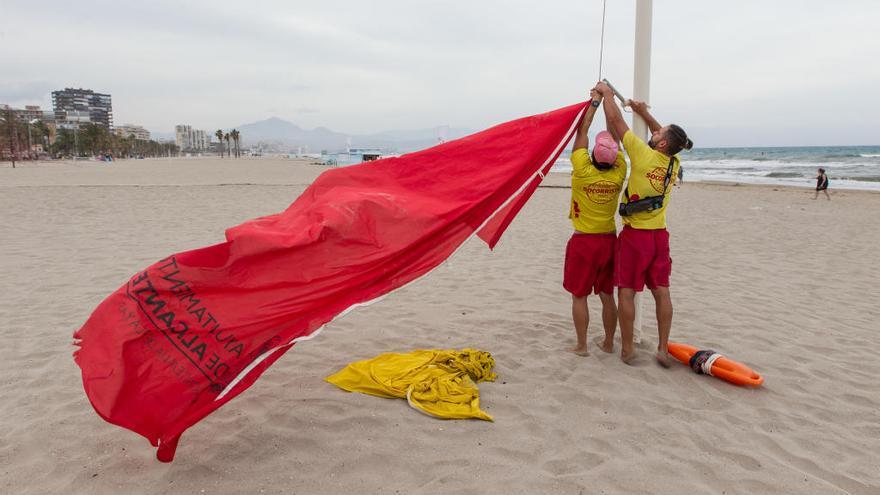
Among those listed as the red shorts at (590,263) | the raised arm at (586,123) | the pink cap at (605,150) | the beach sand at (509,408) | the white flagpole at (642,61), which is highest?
the white flagpole at (642,61)

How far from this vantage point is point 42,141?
9769 cm

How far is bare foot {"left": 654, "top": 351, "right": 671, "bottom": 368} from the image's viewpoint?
4.39 m

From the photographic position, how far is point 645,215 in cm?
418

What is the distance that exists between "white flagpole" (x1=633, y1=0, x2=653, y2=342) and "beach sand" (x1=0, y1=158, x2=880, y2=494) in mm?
2001

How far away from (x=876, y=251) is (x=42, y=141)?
122m

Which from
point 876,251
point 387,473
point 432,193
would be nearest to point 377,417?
point 387,473

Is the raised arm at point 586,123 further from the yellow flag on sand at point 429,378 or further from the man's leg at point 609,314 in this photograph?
the yellow flag on sand at point 429,378

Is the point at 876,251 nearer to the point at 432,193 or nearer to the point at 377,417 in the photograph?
the point at 432,193

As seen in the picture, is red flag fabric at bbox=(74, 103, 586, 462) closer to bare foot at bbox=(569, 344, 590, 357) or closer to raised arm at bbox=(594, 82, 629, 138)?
raised arm at bbox=(594, 82, 629, 138)

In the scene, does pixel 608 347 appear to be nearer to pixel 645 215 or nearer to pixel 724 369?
pixel 724 369

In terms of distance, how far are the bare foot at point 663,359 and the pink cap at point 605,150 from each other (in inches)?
66.2

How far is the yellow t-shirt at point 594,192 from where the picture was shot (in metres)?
4.25

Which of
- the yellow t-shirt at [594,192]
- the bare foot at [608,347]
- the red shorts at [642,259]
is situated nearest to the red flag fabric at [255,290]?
the yellow t-shirt at [594,192]

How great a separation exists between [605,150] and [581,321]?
1474 mm
